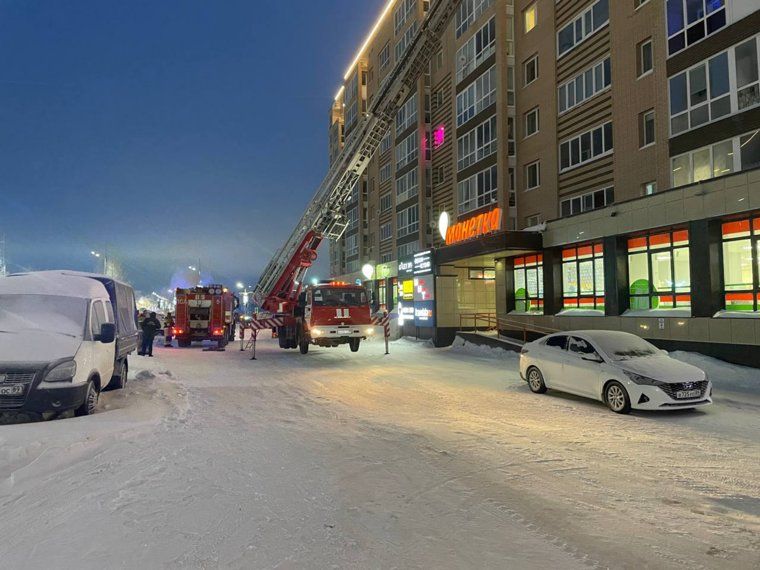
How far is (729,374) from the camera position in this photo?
1412cm

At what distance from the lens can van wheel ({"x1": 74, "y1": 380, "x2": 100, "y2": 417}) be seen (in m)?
9.05

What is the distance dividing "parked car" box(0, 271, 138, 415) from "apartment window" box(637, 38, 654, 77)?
19.7 metres

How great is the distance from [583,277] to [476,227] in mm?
5221

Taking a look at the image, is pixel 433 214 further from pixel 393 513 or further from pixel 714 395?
pixel 393 513

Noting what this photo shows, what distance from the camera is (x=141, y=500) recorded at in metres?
5.24

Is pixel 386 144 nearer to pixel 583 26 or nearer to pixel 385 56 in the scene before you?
pixel 385 56

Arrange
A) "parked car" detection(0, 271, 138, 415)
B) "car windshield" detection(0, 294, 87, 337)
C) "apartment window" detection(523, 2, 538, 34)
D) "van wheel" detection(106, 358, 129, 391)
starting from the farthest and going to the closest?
"apartment window" detection(523, 2, 538, 34) < "van wheel" detection(106, 358, 129, 391) < "car windshield" detection(0, 294, 87, 337) < "parked car" detection(0, 271, 138, 415)

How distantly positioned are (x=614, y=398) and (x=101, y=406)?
29.9 feet

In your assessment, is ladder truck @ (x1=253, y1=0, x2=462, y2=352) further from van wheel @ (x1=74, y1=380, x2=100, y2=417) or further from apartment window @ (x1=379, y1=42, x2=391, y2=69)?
apartment window @ (x1=379, y1=42, x2=391, y2=69)

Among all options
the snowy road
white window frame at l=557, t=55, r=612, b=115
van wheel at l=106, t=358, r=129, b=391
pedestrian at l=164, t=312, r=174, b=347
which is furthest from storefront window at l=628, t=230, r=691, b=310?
pedestrian at l=164, t=312, r=174, b=347

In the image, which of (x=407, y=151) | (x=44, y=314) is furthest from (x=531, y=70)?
(x=44, y=314)

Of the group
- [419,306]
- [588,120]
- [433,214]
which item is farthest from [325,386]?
[433,214]

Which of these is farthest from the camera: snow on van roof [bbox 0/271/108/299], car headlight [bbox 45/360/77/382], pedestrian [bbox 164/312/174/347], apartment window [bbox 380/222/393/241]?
apartment window [bbox 380/222/393/241]

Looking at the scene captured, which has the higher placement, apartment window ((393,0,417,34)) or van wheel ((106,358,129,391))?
apartment window ((393,0,417,34))
